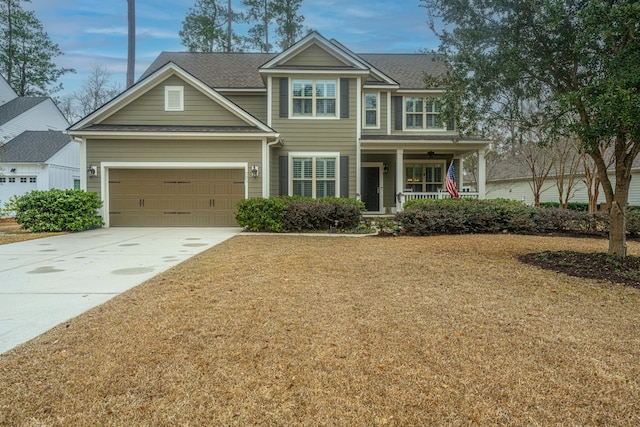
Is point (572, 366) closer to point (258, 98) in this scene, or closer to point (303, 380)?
point (303, 380)

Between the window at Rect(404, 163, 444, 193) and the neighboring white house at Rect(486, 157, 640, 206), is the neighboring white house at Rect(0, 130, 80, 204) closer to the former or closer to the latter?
the window at Rect(404, 163, 444, 193)

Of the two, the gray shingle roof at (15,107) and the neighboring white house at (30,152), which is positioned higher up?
the gray shingle roof at (15,107)

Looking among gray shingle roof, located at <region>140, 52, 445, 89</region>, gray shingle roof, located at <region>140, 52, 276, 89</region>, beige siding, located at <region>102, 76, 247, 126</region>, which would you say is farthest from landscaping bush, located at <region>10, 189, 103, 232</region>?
gray shingle roof, located at <region>140, 52, 445, 89</region>

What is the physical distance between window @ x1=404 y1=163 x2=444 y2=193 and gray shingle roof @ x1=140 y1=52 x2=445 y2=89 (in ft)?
11.4

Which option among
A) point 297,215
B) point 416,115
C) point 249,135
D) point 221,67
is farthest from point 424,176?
point 221,67

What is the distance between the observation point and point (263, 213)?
11.2 m

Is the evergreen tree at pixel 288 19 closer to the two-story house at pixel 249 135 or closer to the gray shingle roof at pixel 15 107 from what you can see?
the two-story house at pixel 249 135

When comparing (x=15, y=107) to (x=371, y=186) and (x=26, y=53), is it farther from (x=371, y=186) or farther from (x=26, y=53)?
(x=371, y=186)

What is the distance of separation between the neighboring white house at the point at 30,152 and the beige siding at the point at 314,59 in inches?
535

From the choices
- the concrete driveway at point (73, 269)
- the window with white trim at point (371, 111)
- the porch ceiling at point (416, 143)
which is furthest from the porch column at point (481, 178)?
the concrete driveway at point (73, 269)

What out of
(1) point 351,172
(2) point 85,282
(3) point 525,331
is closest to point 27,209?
(2) point 85,282

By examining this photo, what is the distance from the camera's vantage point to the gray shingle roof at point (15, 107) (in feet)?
68.5

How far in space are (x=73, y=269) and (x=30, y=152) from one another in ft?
56.5

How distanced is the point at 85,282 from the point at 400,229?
811 centimetres
